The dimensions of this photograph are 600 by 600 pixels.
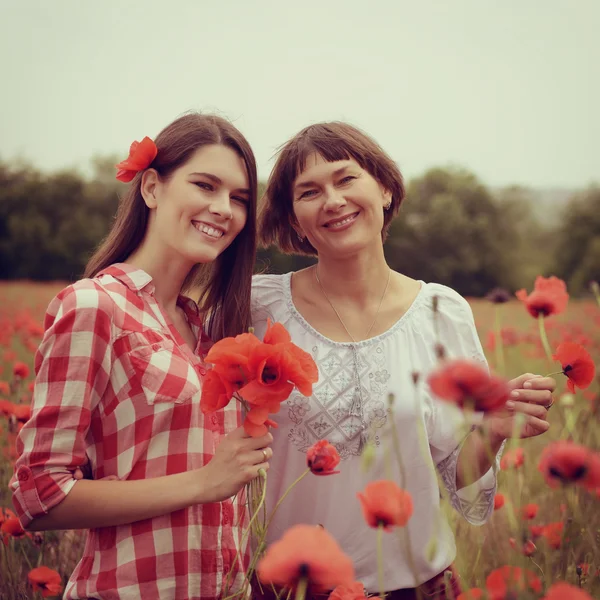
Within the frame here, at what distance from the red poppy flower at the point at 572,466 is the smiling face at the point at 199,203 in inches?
42.3

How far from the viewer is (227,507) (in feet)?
4.98

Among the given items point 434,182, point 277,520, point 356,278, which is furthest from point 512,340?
point 434,182

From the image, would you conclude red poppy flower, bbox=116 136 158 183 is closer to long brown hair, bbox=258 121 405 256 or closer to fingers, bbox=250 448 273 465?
long brown hair, bbox=258 121 405 256

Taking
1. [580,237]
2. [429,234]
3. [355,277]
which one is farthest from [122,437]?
[429,234]

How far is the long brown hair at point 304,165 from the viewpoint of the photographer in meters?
1.93

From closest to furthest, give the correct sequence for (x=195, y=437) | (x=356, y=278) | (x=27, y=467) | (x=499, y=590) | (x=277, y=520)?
1. (x=499, y=590)
2. (x=27, y=467)
3. (x=195, y=437)
4. (x=277, y=520)
5. (x=356, y=278)

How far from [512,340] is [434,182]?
57.4 ft

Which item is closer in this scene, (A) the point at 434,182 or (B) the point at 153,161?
(B) the point at 153,161

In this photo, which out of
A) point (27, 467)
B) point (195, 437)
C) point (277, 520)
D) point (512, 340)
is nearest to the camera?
point (27, 467)

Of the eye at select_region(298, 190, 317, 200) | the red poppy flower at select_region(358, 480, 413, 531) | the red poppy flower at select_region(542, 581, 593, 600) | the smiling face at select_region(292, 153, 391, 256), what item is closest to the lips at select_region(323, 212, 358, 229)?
the smiling face at select_region(292, 153, 391, 256)

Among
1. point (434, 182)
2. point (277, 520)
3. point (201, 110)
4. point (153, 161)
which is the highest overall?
point (434, 182)

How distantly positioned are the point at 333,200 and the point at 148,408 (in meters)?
0.80

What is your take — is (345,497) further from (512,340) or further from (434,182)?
(434,182)

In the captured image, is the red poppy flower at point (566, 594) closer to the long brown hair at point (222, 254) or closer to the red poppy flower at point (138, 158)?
the long brown hair at point (222, 254)
